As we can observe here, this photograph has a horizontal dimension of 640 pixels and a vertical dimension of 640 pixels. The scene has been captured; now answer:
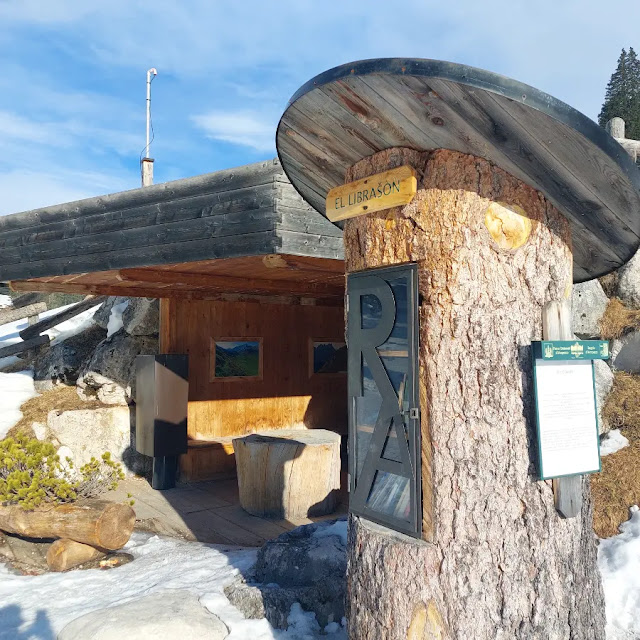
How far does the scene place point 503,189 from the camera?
9.87ft

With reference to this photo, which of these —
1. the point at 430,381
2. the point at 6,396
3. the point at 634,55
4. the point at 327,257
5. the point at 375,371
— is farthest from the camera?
the point at 634,55

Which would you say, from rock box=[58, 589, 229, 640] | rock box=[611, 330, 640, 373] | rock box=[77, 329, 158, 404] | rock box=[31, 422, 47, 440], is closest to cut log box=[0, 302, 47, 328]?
rock box=[77, 329, 158, 404]

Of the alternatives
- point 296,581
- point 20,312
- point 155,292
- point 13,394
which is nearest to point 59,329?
point 20,312

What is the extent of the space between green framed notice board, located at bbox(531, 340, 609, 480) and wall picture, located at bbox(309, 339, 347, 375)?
800 cm

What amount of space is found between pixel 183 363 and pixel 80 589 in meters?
4.12

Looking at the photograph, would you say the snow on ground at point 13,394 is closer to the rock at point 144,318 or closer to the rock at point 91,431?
the rock at point 91,431

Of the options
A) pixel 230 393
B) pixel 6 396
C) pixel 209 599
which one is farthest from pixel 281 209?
pixel 6 396

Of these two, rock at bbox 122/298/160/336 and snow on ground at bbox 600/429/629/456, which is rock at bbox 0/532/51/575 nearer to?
rock at bbox 122/298/160/336

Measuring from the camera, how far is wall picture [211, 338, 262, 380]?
961 cm

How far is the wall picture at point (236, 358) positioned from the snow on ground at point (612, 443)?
5.42 m

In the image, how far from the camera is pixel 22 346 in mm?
A: 11039

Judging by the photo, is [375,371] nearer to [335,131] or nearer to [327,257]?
[335,131]

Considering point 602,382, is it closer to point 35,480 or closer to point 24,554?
point 35,480

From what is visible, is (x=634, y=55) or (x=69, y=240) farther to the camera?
(x=634, y=55)
